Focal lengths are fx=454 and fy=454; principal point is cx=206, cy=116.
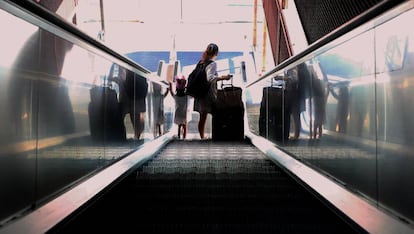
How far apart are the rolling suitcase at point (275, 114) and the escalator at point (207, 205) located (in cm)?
73

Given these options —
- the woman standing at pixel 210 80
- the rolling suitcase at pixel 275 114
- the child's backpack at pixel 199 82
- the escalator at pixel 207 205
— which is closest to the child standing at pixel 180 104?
the woman standing at pixel 210 80

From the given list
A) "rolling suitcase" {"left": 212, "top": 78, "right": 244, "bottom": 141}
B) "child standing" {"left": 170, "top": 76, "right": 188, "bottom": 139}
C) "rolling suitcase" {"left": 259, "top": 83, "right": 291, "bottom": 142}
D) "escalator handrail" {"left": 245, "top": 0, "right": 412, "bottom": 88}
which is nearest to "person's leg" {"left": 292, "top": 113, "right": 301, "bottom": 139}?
"rolling suitcase" {"left": 259, "top": 83, "right": 291, "bottom": 142}

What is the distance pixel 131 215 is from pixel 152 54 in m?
15.6

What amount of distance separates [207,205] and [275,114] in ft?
9.16

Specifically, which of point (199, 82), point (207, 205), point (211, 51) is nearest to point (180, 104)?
point (199, 82)

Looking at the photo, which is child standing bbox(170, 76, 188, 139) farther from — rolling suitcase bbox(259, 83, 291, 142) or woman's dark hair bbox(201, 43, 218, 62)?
rolling suitcase bbox(259, 83, 291, 142)

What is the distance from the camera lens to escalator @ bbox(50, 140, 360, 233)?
8.21 feet

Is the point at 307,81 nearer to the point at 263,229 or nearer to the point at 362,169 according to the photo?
the point at 362,169

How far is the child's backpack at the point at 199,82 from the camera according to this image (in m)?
7.31

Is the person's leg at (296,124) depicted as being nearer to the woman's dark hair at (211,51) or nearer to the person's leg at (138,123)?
the person's leg at (138,123)

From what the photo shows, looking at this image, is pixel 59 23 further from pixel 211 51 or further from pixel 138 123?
pixel 211 51

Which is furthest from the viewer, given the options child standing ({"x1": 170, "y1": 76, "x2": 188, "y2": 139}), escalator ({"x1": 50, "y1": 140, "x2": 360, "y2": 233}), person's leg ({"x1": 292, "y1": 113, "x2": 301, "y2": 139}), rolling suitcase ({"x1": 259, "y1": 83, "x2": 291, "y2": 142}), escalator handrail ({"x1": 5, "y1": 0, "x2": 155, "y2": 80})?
child standing ({"x1": 170, "y1": 76, "x2": 188, "y2": 139})

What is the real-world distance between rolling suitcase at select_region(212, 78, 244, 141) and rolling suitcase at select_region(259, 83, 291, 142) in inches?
41.6

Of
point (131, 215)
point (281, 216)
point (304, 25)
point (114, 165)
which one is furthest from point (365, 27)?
point (304, 25)
